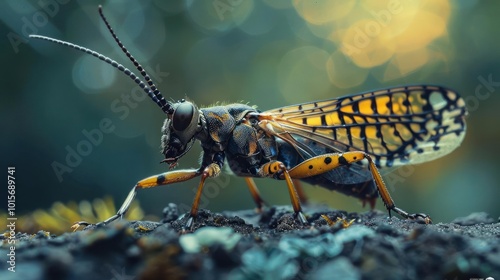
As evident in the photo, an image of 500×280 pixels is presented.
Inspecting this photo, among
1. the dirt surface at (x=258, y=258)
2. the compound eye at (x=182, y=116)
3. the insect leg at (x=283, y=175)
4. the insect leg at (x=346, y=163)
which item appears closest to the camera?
the dirt surface at (x=258, y=258)

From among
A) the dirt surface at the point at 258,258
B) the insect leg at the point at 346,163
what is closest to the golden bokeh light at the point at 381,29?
the insect leg at the point at 346,163

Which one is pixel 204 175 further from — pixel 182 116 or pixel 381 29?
pixel 381 29

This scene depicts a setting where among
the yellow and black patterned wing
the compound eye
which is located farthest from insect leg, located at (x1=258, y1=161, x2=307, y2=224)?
the compound eye

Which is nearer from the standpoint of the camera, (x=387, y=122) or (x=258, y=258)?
(x=258, y=258)

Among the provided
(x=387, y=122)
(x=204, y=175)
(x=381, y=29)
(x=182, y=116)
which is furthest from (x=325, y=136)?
(x=381, y=29)

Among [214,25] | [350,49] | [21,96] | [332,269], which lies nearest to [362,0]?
[350,49]

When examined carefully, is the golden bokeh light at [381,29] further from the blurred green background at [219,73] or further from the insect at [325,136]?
the insect at [325,136]
